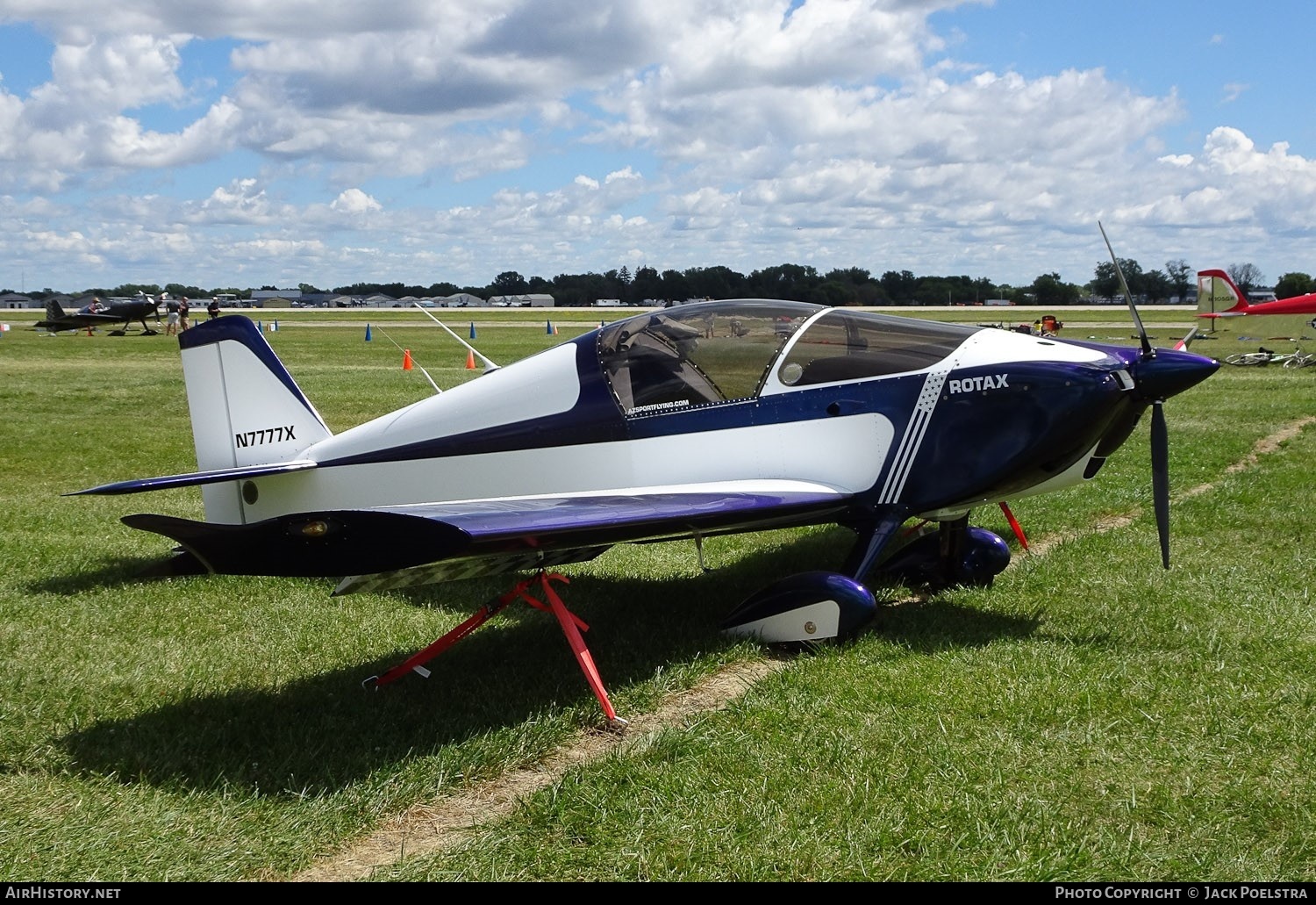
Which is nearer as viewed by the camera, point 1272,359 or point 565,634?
point 565,634

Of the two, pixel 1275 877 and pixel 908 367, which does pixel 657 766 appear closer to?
pixel 1275 877

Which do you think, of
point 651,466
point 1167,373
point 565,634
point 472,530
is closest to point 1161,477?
point 1167,373

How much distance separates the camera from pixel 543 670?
18.9 feet

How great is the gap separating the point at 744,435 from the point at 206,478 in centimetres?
321

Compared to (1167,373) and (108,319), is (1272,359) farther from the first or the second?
(108,319)

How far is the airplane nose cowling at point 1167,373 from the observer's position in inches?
226

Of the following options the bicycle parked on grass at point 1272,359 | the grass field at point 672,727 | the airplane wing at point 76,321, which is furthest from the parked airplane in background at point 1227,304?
the airplane wing at point 76,321

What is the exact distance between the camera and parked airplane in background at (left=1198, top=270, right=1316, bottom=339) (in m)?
29.2

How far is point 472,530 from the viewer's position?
448 cm

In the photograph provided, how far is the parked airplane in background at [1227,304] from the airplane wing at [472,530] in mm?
27730

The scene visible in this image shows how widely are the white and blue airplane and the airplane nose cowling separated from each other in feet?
0.04

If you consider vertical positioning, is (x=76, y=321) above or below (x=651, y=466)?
above

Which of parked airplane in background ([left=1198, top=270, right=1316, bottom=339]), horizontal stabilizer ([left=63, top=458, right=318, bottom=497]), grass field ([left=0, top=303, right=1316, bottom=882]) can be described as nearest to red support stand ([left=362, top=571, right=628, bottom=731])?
grass field ([left=0, top=303, right=1316, bottom=882])

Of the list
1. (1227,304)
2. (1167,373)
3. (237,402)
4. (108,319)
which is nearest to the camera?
(1167,373)
